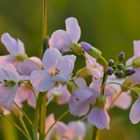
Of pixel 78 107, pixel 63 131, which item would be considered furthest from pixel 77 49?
pixel 63 131

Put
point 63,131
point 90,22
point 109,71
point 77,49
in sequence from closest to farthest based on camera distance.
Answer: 1. point 109,71
2. point 77,49
3. point 63,131
4. point 90,22

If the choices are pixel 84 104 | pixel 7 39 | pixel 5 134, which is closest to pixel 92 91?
pixel 84 104

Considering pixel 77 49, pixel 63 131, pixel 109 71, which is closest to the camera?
pixel 109 71

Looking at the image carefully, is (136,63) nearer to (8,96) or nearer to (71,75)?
(71,75)

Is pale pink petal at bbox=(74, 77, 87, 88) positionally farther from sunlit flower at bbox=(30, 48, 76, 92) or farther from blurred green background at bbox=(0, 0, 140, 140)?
blurred green background at bbox=(0, 0, 140, 140)

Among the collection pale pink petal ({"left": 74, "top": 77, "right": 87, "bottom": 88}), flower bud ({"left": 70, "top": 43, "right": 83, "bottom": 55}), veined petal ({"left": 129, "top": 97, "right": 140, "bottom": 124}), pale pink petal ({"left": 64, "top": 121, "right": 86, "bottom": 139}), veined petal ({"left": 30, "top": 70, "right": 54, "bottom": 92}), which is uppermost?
flower bud ({"left": 70, "top": 43, "right": 83, "bottom": 55})

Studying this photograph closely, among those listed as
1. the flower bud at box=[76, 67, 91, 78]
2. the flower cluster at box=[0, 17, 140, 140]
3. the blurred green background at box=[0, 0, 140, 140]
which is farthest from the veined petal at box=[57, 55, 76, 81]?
the blurred green background at box=[0, 0, 140, 140]

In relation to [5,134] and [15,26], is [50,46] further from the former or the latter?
[15,26]

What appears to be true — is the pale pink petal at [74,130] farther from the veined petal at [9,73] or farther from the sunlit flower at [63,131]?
the veined petal at [9,73]
